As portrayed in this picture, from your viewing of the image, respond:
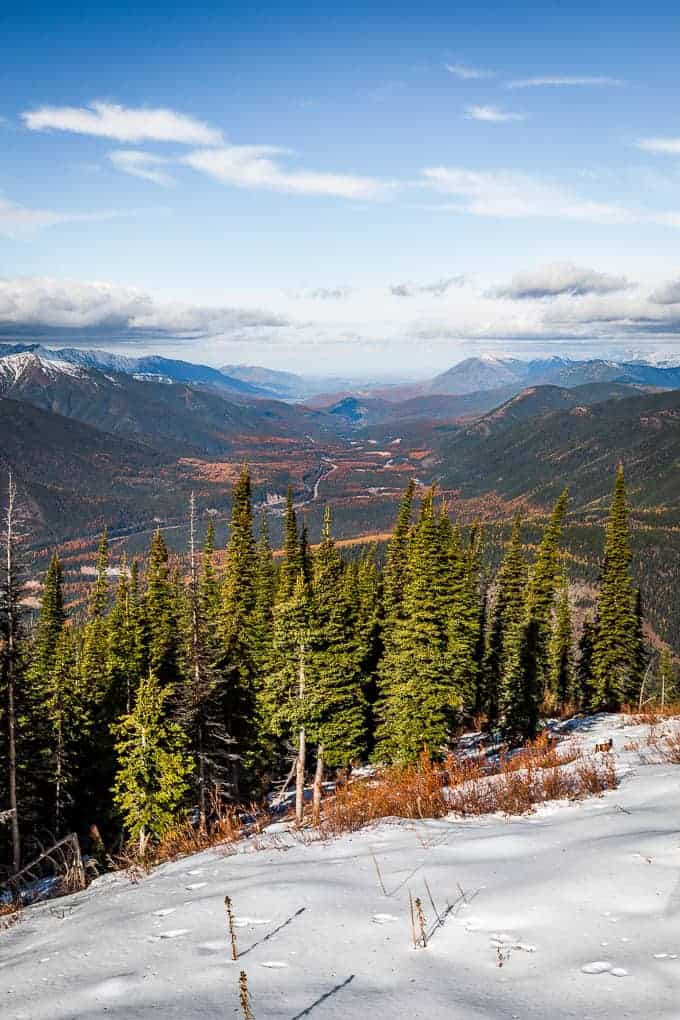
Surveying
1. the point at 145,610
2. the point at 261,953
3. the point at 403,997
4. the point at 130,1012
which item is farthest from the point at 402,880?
the point at 145,610

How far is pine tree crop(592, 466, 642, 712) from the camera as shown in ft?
149

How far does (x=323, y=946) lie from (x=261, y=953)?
1.65 ft

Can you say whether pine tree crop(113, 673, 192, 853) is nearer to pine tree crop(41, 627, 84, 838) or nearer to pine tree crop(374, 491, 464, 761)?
pine tree crop(41, 627, 84, 838)

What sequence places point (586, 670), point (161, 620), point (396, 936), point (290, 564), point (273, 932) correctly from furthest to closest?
point (586, 670) < point (290, 564) < point (161, 620) < point (273, 932) < point (396, 936)

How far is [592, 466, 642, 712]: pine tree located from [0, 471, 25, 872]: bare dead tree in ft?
123

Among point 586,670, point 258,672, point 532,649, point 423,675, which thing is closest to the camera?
point 423,675

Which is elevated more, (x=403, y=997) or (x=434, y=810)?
(x=403, y=997)

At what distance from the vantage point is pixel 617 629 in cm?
4591

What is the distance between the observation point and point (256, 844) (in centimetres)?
902

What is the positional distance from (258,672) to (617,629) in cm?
2726

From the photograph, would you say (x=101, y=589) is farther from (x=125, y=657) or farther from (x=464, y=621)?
(x=464, y=621)

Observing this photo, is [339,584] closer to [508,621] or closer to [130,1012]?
[508,621]

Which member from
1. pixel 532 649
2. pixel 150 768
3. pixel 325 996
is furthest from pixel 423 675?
pixel 325 996

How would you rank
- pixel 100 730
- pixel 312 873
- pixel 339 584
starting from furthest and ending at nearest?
pixel 100 730 → pixel 339 584 → pixel 312 873
